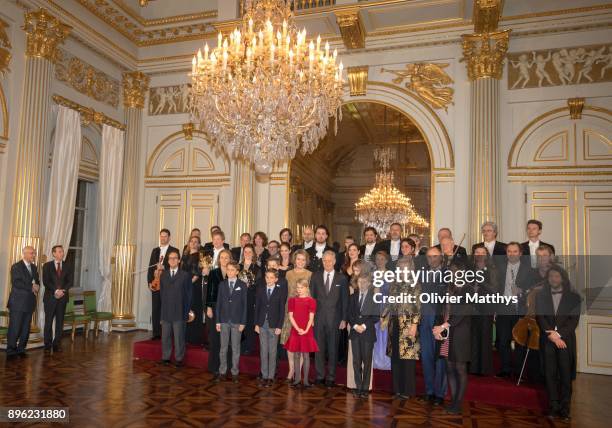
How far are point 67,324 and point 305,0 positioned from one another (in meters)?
6.20

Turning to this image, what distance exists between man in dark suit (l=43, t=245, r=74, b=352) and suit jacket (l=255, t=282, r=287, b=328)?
311cm

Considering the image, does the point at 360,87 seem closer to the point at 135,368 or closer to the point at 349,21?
the point at 349,21

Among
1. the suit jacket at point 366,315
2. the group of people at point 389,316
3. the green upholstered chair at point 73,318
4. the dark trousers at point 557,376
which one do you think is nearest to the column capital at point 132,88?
the green upholstered chair at point 73,318

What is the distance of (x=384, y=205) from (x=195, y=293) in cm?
335

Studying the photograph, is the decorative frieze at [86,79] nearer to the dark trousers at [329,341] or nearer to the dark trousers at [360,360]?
the dark trousers at [329,341]

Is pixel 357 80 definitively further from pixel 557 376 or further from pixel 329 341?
pixel 557 376

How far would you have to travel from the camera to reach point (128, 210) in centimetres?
896

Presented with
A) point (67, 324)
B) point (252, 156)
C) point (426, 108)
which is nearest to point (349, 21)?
point (426, 108)

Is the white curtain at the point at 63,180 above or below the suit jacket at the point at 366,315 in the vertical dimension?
above

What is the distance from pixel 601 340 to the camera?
6523 millimetres

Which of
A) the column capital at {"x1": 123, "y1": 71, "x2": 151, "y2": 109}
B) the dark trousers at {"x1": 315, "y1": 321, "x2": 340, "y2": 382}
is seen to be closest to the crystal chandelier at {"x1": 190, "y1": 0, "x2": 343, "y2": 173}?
the dark trousers at {"x1": 315, "y1": 321, "x2": 340, "y2": 382}

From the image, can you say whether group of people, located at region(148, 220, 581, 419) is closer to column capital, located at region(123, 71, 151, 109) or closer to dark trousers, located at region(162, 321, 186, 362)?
dark trousers, located at region(162, 321, 186, 362)

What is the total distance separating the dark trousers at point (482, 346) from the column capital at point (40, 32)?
→ 6.82 meters

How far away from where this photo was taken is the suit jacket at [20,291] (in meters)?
6.22
